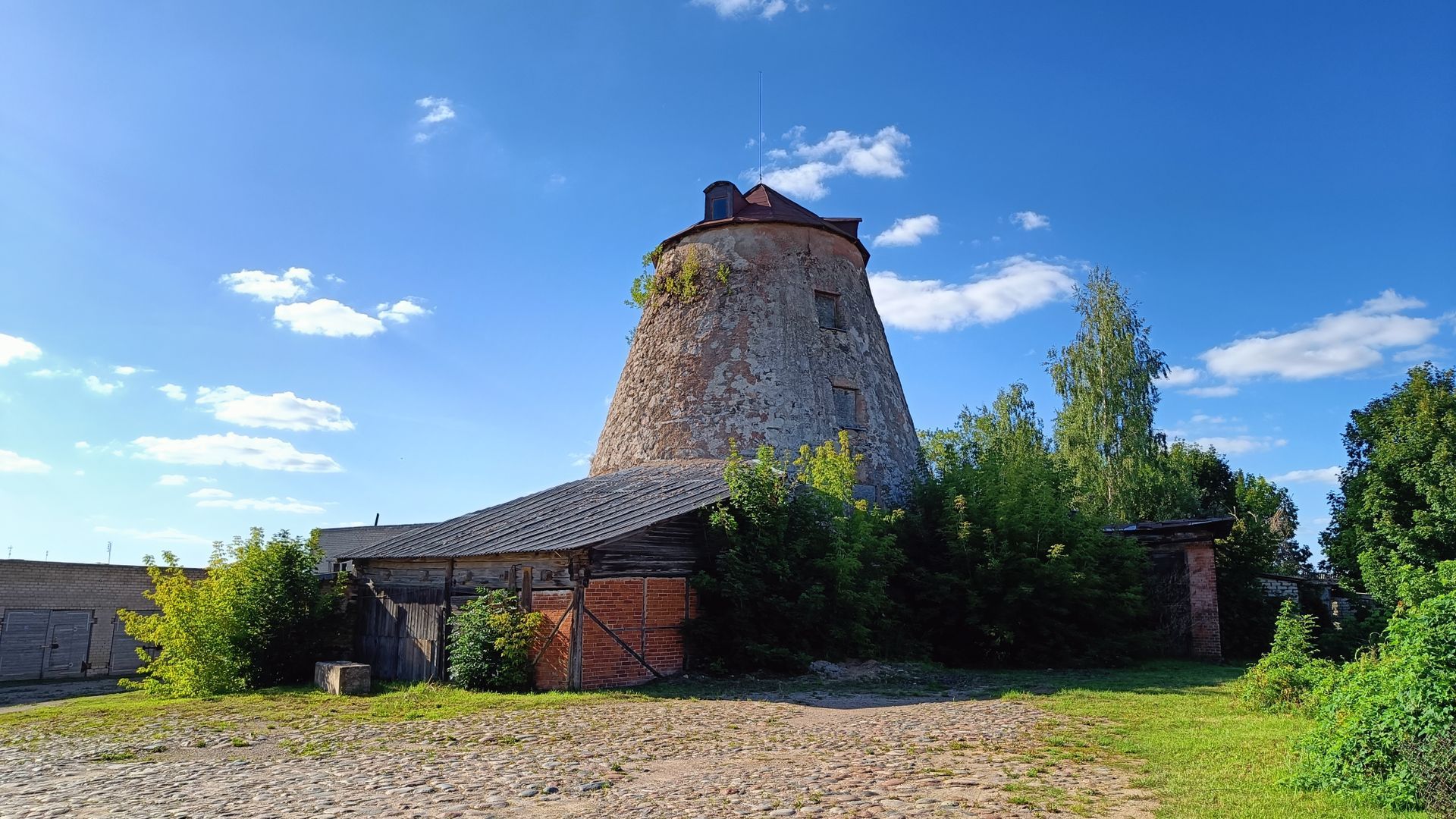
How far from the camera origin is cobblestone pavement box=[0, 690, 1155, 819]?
6.64m

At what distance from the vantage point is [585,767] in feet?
26.3

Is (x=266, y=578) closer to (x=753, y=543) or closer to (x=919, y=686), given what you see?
(x=753, y=543)

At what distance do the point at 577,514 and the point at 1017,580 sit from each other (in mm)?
8778

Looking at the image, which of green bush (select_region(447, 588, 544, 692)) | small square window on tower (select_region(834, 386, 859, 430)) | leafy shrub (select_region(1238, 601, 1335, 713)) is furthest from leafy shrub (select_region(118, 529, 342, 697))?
leafy shrub (select_region(1238, 601, 1335, 713))

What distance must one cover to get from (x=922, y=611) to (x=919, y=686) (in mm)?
4208

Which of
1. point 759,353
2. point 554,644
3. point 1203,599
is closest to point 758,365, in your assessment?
point 759,353

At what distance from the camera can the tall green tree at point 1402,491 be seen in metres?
18.9

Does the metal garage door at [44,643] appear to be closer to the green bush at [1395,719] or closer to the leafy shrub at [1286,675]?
the leafy shrub at [1286,675]

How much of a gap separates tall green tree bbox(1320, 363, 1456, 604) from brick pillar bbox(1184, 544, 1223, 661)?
3.23 m

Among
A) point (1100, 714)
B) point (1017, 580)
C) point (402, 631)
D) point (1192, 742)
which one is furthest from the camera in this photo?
point (1017, 580)

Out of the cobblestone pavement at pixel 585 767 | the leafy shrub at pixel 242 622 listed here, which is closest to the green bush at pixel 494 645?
the cobblestone pavement at pixel 585 767

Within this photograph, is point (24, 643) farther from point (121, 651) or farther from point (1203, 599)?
point (1203, 599)

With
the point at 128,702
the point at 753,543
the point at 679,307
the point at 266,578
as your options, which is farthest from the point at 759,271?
the point at 128,702

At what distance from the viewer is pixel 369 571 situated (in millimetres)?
18375
